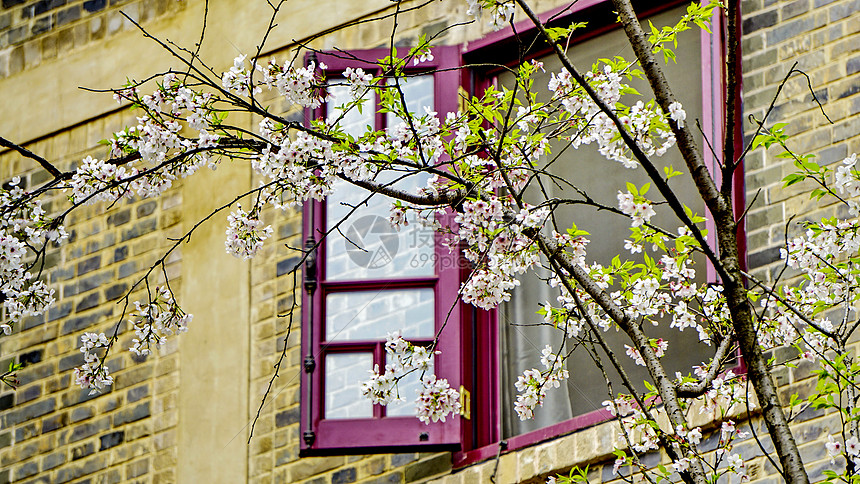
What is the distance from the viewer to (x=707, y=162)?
6.05m

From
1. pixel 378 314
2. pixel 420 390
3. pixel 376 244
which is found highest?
pixel 376 244

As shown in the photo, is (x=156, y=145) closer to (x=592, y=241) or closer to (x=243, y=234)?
(x=243, y=234)

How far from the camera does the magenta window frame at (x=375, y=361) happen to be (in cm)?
610

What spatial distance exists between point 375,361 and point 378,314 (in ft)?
0.73

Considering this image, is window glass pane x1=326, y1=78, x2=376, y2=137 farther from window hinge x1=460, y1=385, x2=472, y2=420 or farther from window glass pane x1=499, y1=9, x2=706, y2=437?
window hinge x1=460, y1=385, x2=472, y2=420

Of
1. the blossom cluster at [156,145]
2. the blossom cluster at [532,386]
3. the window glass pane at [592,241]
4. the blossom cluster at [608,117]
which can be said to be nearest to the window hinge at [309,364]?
the window glass pane at [592,241]

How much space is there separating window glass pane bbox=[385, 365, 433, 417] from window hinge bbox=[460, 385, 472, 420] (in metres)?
0.17

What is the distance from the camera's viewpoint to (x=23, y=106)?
8531 mm

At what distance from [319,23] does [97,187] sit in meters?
2.88

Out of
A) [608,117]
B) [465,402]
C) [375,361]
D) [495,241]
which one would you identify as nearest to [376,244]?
[375,361]

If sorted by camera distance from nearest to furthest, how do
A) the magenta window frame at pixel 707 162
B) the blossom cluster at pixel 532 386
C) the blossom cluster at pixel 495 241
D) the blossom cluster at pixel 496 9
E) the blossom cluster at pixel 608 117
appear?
the blossom cluster at pixel 496 9
the blossom cluster at pixel 495 241
the blossom cluster at pixel 608 117
the blossom cluster at pixel 532 386
the magenta window frame at pixel 707 162

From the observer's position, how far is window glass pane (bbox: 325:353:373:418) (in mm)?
6207

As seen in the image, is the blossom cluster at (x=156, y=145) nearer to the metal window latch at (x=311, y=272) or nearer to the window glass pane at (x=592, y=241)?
the metal window latch at (x=311, y=272)

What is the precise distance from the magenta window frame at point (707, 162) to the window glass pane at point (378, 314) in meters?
0.39
